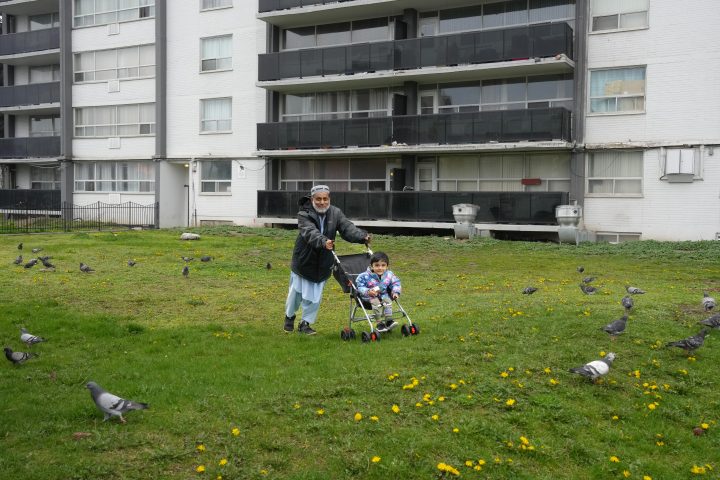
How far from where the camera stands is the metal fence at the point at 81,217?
31.8m

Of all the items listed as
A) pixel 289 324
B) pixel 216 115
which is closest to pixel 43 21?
pixel 216 115

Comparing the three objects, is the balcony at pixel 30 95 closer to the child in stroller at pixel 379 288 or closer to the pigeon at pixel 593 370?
the child in stroller at pixel 379 288

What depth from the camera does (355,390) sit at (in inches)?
280

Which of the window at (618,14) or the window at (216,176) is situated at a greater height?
the window at (618,14)

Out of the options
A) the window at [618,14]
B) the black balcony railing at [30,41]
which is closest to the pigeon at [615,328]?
the window at [618,14]

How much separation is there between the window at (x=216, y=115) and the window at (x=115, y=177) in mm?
3864

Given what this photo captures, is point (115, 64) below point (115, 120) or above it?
above

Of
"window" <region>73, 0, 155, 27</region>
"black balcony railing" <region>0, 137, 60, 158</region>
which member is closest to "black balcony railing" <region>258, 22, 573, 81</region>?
"window" <region>73, 0, 155, 27</region>

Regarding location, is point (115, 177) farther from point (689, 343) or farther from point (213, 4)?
point (689, 343)

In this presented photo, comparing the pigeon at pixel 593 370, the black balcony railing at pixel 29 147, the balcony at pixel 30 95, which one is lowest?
the pigeon at pixel 593 370

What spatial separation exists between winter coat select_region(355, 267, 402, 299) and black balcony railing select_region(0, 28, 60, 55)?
111 ft

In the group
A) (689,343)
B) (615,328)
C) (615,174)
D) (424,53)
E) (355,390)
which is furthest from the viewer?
(424,53)

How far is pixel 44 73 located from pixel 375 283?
3704cm

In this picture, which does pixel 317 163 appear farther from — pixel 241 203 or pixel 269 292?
pixel 269 292
